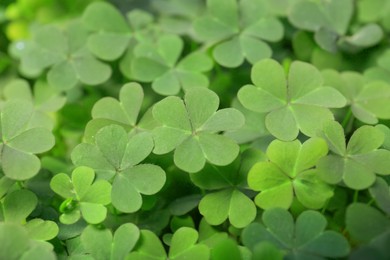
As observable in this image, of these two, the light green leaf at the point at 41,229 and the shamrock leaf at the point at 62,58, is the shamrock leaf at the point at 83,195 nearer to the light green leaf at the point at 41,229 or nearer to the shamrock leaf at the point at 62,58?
the light green leaf at the point at 41,229

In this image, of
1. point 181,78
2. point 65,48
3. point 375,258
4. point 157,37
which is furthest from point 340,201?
point 65,48

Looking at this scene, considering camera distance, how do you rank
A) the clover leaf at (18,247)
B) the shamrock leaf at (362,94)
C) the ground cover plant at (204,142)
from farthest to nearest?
the shamrock leaf at (362,94) → the ground cover plant at (204,142) → the clover leaf at (18,247)

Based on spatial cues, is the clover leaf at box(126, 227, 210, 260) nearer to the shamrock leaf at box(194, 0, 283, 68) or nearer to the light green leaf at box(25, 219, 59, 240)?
the light green leaf at box(25, 219, 59, 240)

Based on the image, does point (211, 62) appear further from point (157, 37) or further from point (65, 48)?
point (65, 48)

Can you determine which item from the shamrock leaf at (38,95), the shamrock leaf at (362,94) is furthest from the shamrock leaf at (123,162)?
the shamrock leaf at (362,94)

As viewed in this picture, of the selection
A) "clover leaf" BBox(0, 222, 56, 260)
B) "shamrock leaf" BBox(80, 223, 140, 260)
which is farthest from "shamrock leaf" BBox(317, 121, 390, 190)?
"clover leaf" BBox(0, 222, 56, 260)

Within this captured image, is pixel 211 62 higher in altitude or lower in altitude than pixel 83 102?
higher

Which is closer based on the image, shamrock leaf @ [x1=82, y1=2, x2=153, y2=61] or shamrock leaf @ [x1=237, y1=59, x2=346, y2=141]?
shamrock leaf @ [x1=237, y1=59, x2=346, y2=141]

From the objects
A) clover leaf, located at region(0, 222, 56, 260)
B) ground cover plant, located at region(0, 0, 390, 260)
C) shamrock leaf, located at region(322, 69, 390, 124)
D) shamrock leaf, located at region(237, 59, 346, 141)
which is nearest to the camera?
clover leaf, located at region(0, 222, 56, 260)
